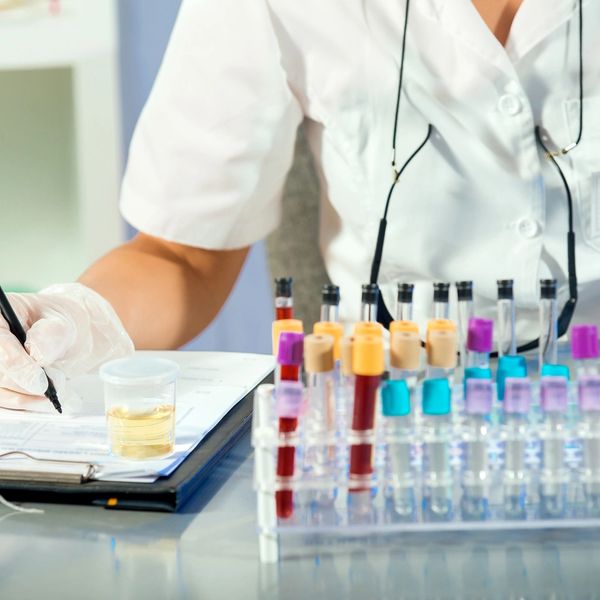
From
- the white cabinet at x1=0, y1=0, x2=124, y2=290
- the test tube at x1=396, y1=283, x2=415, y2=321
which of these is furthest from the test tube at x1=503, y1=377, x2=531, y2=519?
the white cabinet at x1=0, y1=0, x2=124, y2=290

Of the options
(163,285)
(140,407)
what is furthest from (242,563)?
(163,285)

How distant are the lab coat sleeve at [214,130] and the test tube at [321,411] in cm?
56

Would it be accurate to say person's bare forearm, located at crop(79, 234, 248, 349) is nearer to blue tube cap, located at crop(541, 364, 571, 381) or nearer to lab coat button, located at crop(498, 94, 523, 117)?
lab coat button, located at crop(498, 94, 523, 117)

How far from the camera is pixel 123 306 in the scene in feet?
3.32

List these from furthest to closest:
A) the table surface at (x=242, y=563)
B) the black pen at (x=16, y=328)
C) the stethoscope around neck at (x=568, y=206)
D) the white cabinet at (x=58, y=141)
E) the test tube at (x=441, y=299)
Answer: the white cabinet at (x=58, y=141) → the stethoscope around neck at (x=568, y=206) → the black pen at (x=16, y=328) → the test tube at (x=441, y=299) → the table surface at (x=242, y=563)

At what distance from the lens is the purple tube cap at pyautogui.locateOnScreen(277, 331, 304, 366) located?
568 millimetres

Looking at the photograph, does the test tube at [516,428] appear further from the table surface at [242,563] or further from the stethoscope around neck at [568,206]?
the stethoscope around neck at [568,206]

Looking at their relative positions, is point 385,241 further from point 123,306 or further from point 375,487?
point 375,487

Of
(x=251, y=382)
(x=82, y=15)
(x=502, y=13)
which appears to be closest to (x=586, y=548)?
(x=251, y=382)

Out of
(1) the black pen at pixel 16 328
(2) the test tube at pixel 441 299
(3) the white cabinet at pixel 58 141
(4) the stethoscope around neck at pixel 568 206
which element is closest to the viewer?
(2) the test tube at pixel 441 299

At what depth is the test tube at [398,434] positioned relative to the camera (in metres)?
0.55

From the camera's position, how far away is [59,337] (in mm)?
788

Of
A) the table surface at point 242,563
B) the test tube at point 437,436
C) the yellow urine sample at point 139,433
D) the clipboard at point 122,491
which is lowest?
the table surface at point 242,563

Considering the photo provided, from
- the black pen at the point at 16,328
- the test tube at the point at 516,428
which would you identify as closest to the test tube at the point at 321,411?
the test tube at the point at 516,428
